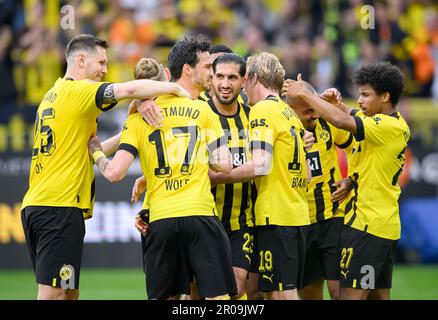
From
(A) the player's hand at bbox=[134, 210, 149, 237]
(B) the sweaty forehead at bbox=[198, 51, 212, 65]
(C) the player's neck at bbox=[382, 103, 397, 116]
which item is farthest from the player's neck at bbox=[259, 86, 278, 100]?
(A) the player's hand at bbox=[134, 210, 149, 237]

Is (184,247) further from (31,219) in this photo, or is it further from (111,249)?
(111,249)

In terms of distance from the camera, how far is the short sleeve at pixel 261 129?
28.4 ft

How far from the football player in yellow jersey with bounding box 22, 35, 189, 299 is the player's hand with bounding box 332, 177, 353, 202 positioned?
2365 millimetres

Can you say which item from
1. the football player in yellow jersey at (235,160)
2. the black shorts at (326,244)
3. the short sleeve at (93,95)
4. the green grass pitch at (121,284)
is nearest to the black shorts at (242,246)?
the football player in yellow jersey at (235,160)

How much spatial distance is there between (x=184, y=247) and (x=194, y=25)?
37.5ft

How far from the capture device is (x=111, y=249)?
618 inches

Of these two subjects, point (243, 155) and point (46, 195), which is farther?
point (243, 155)

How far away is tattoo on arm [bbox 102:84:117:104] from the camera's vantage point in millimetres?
8242

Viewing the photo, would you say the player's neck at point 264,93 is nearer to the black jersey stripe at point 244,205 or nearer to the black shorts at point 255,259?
the black jersey stripe at point 244,205

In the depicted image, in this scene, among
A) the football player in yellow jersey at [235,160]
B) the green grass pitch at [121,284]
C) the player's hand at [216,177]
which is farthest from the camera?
the green grass pitch at [121,284]

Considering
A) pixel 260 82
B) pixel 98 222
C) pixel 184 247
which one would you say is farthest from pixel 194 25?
pixel 184 247

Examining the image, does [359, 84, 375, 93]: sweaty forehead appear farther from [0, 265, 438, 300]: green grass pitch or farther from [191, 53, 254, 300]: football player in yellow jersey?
[0, 265, 438, 300]: green grass pitch

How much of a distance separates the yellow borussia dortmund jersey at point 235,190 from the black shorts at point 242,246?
60 millimetres

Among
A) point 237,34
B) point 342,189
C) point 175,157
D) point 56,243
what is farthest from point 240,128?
point 237,34
